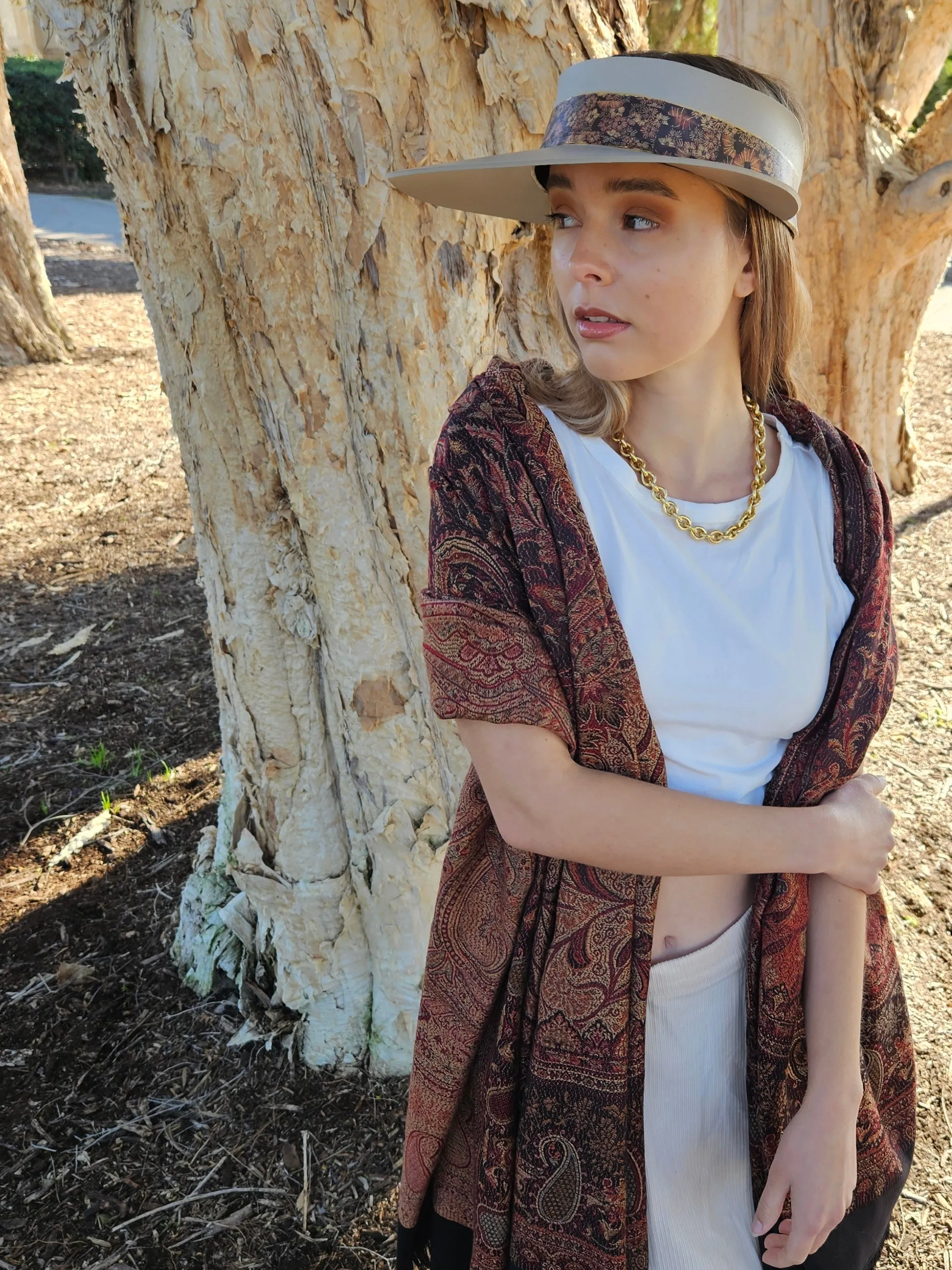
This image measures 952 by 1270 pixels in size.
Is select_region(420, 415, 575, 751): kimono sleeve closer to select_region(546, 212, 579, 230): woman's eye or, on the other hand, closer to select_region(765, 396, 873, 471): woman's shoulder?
select_region(546, 212, 579, 230): woman's eye

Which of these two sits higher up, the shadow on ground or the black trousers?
the black trousers

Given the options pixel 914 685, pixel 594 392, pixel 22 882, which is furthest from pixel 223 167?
pixel 914 685

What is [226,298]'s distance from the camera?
6.57ft

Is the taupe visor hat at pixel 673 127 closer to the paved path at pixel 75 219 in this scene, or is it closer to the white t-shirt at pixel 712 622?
the white t-shirt at pixel 712 622

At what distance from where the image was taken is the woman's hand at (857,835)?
1.33 m

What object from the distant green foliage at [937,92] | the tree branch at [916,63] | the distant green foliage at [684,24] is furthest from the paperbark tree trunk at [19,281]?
the distant green foliage at [937,92]

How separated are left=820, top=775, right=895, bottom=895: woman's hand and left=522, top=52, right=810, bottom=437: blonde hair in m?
0.58

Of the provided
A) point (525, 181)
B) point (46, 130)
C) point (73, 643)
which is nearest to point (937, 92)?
point (46, 130)

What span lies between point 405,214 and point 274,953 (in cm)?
190

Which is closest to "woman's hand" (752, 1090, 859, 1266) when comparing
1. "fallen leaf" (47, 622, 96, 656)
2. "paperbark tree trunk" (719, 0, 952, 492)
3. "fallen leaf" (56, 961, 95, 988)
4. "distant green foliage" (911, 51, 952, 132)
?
"fallen leaf" (56, 961, 95, 988)

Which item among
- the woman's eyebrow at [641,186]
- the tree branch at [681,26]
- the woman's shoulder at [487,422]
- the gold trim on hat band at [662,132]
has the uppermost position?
the tree branch at [681,26]

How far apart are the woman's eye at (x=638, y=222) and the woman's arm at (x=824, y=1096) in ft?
2.95

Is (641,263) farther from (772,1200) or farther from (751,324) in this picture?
(772,1200)

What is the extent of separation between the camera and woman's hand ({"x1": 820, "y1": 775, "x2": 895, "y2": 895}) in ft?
4.37
